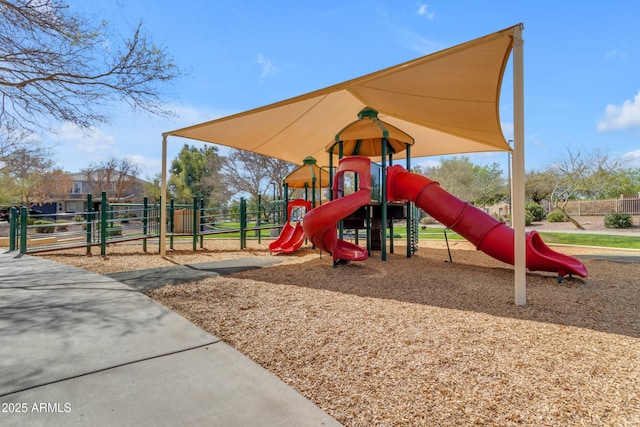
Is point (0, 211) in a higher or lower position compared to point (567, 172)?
lower

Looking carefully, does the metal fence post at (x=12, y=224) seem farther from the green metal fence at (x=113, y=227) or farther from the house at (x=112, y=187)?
the house at (x=112, y=187)

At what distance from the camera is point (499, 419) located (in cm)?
173

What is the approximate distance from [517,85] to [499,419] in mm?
3664

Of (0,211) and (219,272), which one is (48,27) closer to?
(219,272)

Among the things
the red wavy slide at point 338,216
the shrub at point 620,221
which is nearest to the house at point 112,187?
the red wavy slide at point 338,216

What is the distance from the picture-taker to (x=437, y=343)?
2.70 meters

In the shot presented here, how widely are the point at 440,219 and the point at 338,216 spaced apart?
8.03 ft

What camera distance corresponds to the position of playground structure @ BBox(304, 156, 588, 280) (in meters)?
5.64

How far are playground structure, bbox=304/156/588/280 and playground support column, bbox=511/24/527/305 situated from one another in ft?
7.10

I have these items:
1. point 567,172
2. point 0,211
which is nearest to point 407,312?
point 567,172

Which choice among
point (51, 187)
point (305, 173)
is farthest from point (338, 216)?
point (51, 187)

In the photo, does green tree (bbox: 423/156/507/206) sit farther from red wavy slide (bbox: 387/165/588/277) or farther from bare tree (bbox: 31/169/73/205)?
bare tree (bbox: 31/169/73/205)

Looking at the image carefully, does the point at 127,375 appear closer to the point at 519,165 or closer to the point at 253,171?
the point at 519,165

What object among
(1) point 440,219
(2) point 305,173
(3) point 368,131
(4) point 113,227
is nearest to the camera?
(1) point 440,219
